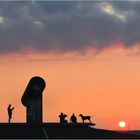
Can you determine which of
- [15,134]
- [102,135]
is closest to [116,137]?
[102,135]

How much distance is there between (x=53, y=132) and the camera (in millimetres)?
40969

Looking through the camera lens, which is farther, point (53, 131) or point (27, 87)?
point (27, 87)

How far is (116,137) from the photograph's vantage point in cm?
4144

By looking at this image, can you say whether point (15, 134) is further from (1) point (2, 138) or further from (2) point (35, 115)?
(2) point (35, 115)

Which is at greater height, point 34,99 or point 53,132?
point 34,99

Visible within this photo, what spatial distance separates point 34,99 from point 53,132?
5.62 metres

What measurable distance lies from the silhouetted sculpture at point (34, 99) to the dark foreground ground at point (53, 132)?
142 inches

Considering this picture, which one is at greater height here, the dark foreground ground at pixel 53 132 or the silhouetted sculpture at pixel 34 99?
the silhouetted sculpture at pixel 34 99

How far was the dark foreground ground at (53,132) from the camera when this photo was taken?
132 feet

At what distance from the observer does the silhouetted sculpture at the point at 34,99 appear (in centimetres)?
4456

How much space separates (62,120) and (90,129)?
6.70m

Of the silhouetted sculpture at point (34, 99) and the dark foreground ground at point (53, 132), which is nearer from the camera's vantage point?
the dark foreground ground at point (53, 132)

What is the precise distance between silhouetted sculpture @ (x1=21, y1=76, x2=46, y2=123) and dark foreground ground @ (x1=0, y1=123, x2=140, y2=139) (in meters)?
3.60

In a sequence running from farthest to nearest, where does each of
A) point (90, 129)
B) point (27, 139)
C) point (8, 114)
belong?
1. point (8, 114)
2. point (90, 129)
3. point (27, 139)
